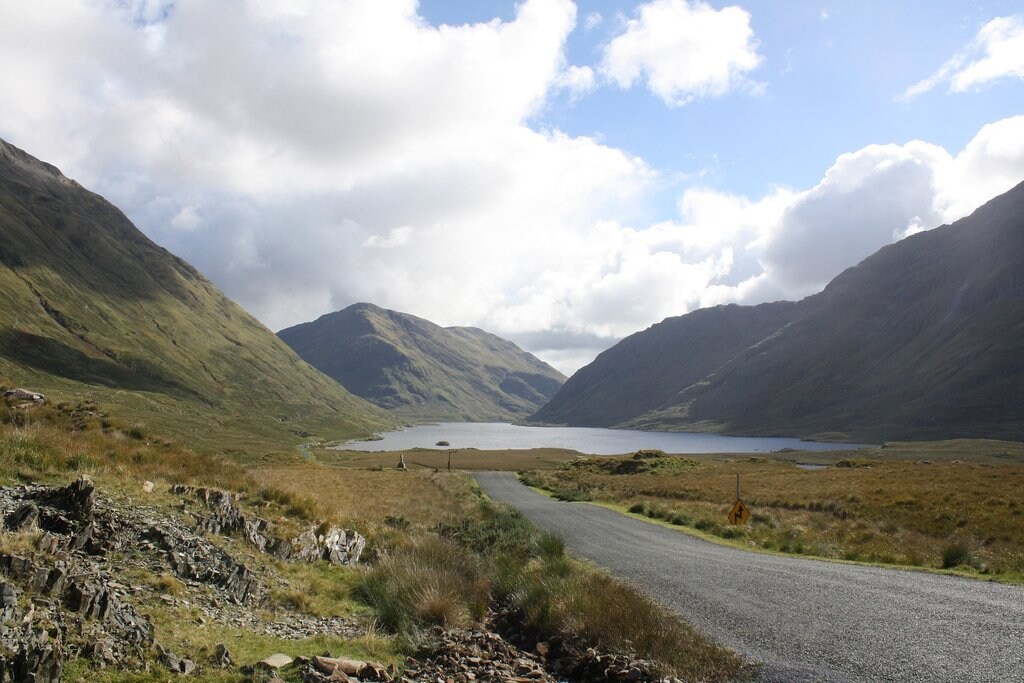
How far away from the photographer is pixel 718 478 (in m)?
53.0

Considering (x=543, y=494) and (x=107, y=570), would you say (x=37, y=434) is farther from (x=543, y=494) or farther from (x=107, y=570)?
(x=543, y=494)

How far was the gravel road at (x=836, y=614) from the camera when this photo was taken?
8555 millimetres

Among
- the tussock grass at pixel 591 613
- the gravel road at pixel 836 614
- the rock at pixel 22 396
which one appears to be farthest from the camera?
the rock at pixel 22 396

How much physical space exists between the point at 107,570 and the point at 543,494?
129ft

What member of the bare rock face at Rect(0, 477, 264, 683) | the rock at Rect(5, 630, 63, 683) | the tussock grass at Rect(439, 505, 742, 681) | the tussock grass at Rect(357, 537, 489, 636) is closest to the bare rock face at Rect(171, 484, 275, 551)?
the bare rock face at Rect(0, 477, 264, 683)

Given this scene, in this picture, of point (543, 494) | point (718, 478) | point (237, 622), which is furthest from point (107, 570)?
point (718, 478)

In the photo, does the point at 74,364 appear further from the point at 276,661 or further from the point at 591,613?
the point at 591,613

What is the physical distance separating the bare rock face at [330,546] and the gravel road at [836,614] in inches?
296

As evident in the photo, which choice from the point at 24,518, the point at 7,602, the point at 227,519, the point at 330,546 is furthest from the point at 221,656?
the point at 330,546

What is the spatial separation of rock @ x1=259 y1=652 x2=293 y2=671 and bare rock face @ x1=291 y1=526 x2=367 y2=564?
23.0 ft

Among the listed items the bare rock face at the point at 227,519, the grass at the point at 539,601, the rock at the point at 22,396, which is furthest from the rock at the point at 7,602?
the rock at the point at 22,396

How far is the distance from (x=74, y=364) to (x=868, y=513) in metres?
189

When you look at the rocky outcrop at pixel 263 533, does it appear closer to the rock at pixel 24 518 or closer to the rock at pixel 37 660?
the rock at pixel 24 518

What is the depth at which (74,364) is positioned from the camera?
157625 mm
